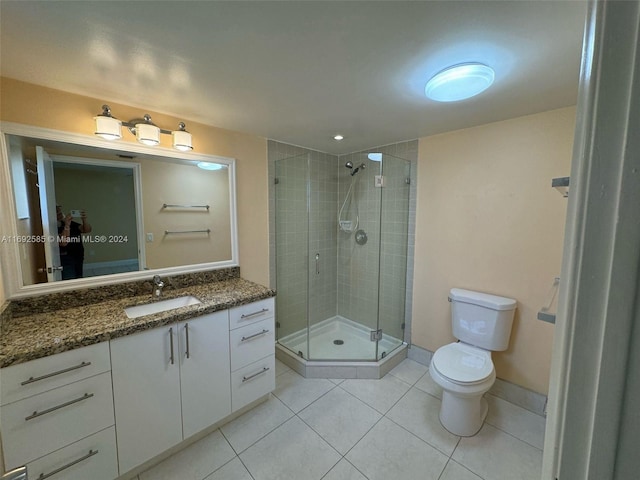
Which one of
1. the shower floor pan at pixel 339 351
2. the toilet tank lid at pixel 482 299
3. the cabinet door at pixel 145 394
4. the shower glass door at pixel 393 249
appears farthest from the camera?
the shower glass door at pixel 393 249

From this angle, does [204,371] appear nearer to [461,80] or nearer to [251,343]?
[251,343]

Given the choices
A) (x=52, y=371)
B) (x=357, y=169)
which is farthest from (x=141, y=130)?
(x=357, y=169)

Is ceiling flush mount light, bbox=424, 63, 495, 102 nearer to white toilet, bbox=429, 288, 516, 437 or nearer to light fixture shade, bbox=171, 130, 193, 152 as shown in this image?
white toilet, bbox=429, 288, 516, 437

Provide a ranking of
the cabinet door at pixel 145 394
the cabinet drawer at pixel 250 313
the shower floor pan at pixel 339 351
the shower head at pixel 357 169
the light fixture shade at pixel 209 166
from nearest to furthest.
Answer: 1. the cabinet door at pixel 145 394
2. the cabinet drawer at pixel 250 313
3. the light fixture shade at pixel 209 166
4. the shower floor pan at pixel 339 351
5. the shower head at pixel 357 169

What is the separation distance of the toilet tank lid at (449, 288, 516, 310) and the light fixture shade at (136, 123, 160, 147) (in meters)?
2.57

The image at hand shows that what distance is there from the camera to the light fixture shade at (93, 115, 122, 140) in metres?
1.53

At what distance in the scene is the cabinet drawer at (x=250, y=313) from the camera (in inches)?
70.2

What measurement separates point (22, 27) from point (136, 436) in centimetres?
200

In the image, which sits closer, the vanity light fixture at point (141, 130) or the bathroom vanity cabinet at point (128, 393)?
the bathroom vanity cabinet at point (128, 393)

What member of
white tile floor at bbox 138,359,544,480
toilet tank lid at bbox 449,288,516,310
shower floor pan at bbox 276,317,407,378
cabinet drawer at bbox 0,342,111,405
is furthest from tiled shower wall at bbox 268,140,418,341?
cabinet drawer at bbox 0,342,111,405

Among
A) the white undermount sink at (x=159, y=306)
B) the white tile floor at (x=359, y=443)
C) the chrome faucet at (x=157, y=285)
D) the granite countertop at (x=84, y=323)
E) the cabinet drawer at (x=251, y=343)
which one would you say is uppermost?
the chrome faucet at (x=157, y=285)

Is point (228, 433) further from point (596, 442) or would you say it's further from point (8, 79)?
point (8, 79)

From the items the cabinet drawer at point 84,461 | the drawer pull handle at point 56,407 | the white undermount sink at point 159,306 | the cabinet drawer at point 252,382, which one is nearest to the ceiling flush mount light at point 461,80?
the white undermount sink at point 159,306

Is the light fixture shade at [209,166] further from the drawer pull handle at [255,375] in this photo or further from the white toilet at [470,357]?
the white toilet at [470,357]
